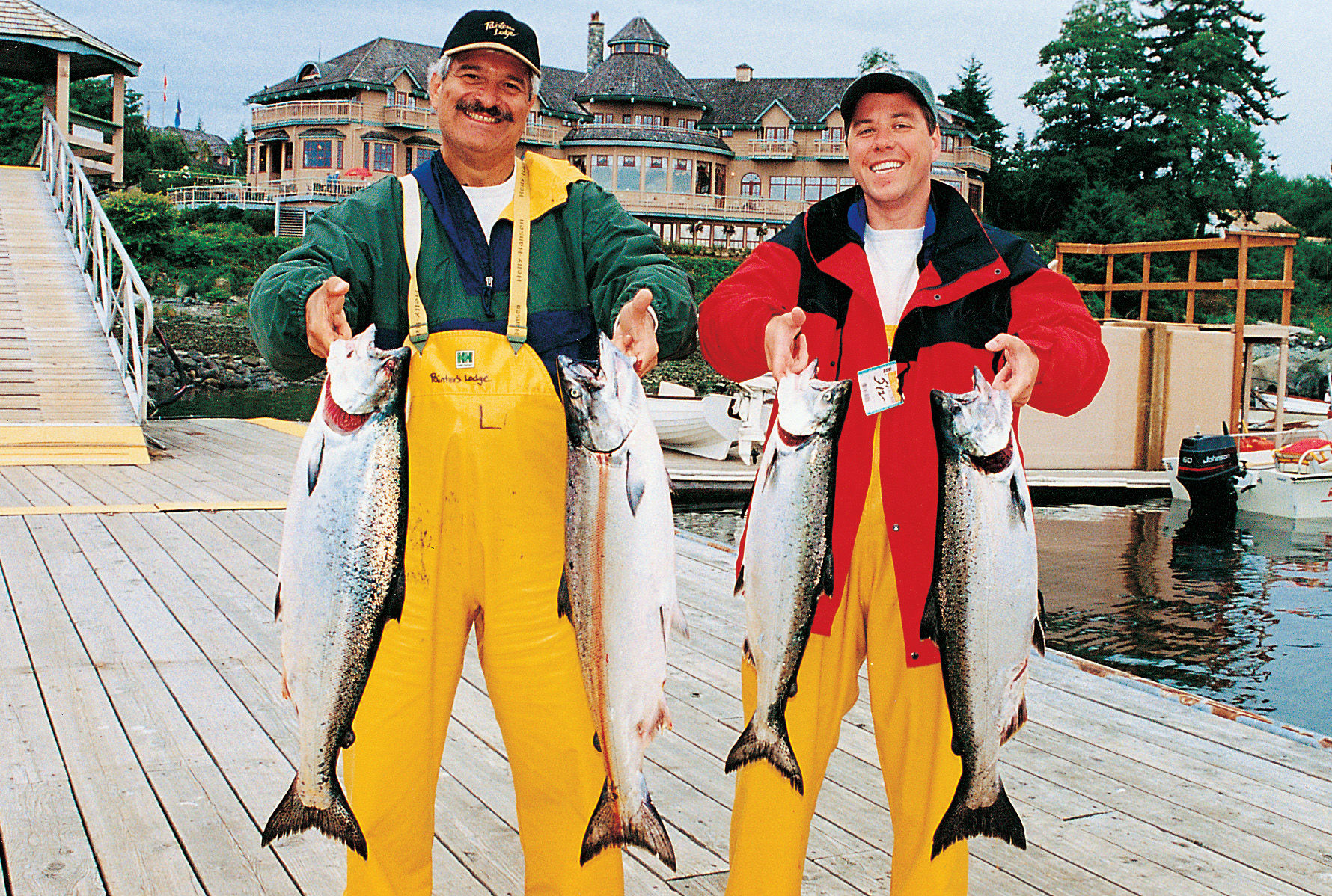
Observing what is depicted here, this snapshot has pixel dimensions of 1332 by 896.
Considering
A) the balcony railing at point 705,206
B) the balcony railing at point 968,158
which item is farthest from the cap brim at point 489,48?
the balcony railing at point 968,158

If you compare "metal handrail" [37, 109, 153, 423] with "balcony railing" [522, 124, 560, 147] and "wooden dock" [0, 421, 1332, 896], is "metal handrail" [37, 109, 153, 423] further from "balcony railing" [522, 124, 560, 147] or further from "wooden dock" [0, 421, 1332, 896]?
"balcony railing" [522, 124, 560, 147]

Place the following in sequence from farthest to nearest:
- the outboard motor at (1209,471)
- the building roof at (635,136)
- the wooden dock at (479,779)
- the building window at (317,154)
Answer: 1. the building roof at (635,136)
2. the building window at (317,154)
3. the outboard motor at (1209,471)
4. the wooden dock at (479,779)

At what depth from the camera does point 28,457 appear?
31.9 feet

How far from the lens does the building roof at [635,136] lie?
4878cm

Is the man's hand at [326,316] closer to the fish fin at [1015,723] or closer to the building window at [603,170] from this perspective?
the fish fin at [1015,723]

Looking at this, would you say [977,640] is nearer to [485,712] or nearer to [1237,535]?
[485,712]

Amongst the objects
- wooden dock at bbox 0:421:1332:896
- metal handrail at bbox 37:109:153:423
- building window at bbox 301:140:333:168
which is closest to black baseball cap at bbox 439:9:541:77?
wooden dock at bbox 0:421:1332:896

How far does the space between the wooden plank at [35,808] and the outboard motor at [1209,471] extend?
16.6 meters

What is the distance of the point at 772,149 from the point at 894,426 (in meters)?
51.0

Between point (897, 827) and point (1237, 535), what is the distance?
16147 millimetres

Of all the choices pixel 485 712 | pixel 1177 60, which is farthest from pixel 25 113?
pixel 1177 60

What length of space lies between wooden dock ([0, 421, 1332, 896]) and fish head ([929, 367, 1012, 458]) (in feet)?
4.71

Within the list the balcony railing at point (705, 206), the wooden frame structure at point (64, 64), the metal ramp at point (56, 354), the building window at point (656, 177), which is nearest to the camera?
the metal ramp at point (56, 354)

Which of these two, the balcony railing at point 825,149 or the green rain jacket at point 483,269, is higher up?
the balcony railing at point 825,149
